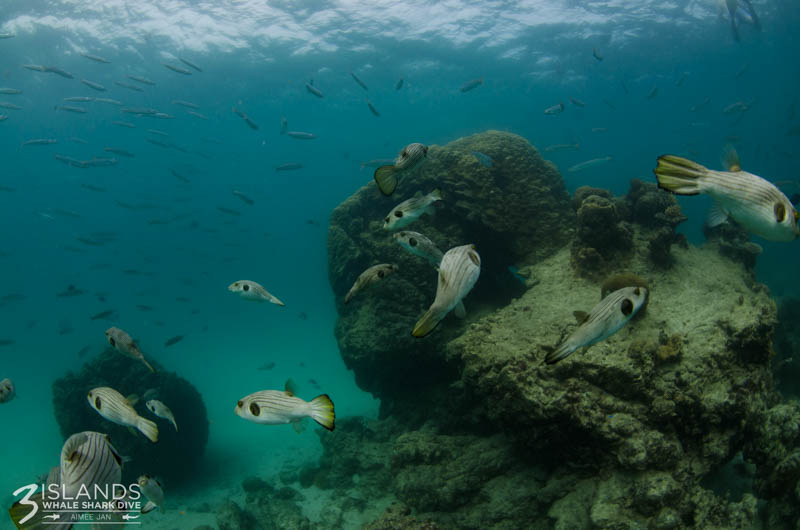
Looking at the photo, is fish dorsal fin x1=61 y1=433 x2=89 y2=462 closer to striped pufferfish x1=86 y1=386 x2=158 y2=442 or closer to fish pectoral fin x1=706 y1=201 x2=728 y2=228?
striped pufferfish x1=86 y1=386 x2=158 y2=442

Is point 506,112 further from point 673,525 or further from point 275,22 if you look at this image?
point 673,525

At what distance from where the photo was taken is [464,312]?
94.3 inches

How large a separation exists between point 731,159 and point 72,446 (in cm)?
472

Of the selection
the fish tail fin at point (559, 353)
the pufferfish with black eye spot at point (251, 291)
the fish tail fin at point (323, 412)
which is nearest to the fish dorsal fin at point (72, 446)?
the fish tail fin at point (323, 412)

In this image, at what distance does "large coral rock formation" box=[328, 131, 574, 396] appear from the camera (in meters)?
7.77

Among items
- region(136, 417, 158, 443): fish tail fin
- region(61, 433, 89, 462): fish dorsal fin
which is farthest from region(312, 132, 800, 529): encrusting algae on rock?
region(61, 433, 89, 462): fish dorsal fin

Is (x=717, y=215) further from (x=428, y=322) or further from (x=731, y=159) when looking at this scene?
(x=428, y=322)

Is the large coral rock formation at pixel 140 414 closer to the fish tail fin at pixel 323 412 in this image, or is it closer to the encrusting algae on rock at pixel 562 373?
the encrusting algae on rock at pixel 562 373

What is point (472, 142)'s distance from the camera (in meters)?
9.35

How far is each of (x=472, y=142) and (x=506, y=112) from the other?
43170mm

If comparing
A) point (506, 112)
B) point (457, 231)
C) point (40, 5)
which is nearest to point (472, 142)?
point (457, 231)

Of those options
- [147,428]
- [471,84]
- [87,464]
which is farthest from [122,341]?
[471,84]

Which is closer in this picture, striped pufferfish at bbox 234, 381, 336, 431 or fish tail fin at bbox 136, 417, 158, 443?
striped pufferfish at bbox 234, 381, 336, 431

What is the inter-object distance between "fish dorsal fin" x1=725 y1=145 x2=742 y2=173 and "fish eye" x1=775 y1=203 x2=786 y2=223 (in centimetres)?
51
